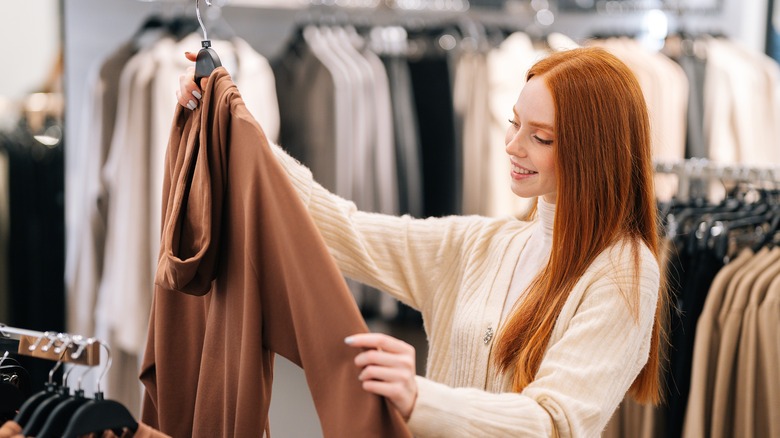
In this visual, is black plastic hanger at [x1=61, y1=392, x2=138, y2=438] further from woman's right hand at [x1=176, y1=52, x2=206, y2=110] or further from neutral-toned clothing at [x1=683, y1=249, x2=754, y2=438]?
neutral-toned clothing at [x1=683, y1=249, x2=754, y2=438]

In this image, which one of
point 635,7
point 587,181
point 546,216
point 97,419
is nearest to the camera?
point 97,419

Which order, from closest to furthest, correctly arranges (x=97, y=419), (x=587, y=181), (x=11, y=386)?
(x=97, y=419) → (x=11, y=386) → (x=587, y=181)

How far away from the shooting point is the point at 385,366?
0.94m

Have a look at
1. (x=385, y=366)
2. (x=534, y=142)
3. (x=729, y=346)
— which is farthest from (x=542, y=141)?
(x=729, y=346)

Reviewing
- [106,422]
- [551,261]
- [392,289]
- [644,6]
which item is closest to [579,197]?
[551,261]

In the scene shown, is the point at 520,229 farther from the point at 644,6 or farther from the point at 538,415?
the point at 644,6

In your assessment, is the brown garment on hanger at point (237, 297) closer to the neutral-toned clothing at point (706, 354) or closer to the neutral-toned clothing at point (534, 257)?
the neutral-toned clothing at point (534, 257)

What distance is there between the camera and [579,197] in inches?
46.2

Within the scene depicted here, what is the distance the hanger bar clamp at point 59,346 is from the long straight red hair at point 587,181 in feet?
1.94

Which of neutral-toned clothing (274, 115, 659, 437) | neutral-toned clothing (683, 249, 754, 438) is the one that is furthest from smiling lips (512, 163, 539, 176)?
neutral-toned clothing (683, 249, 754, 438)

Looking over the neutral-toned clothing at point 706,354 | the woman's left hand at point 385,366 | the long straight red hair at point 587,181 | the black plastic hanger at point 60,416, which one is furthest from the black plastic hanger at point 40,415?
the neutral-toned clothing at point 706,354

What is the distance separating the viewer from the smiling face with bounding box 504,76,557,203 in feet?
3.85

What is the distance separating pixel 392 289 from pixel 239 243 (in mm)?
441

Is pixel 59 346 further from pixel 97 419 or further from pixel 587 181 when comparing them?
pixel 587 181
